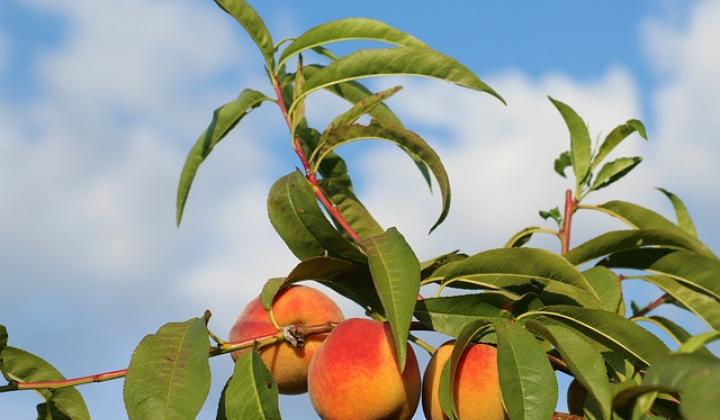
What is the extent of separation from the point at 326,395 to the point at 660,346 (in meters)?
0.55

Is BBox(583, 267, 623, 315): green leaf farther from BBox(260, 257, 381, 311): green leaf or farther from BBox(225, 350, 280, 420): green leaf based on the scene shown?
BBox(225, 350, 280, 420): green leaf

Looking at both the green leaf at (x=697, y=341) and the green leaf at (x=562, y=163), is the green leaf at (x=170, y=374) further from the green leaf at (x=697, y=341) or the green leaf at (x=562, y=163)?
the green leaf at (x=562, y=163)

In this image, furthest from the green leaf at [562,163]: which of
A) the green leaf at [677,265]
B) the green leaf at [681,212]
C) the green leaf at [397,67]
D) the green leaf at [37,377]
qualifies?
the green leaf at [37,377]

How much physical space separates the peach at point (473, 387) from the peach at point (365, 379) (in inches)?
1.6

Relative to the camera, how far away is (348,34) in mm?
2023

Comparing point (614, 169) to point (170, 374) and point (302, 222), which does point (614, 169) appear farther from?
point (170, 374)

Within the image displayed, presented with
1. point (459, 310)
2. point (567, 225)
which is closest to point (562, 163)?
point (567, 225)

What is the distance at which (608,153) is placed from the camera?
233 centimetres

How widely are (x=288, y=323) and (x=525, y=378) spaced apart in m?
0.51

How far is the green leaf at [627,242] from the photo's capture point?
1915 millimetres

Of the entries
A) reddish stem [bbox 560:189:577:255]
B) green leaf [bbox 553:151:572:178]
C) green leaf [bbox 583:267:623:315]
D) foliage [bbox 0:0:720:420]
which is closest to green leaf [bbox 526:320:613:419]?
foliage [bbox 0:0:720:420]

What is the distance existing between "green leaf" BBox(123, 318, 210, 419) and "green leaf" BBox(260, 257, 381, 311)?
0.61 feet

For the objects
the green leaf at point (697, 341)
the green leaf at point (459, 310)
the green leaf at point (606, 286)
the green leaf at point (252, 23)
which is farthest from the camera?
the green leaf at point (252, 23)

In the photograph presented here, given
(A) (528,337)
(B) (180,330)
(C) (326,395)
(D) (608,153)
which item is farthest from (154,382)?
(D) (608,153)
